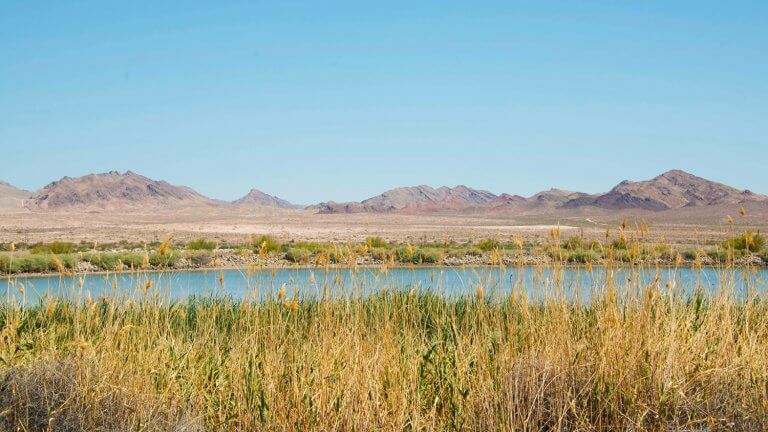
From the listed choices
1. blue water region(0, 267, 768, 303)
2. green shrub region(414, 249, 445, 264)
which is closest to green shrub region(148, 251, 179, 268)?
blue water region(0, 267, 768, 303)

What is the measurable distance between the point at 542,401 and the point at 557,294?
110 centimetres

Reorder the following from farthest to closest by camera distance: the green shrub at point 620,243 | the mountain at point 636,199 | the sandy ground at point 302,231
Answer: the mountain at point 636,199
the sandy ground at point 302,231
the green shrub at point 620,243

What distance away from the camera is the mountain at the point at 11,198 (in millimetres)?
161625

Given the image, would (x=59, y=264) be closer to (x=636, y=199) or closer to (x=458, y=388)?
(x=458, y=388)

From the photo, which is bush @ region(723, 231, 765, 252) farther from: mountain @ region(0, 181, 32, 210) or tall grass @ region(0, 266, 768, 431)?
mountain @ region(0, 181, 32, 210)

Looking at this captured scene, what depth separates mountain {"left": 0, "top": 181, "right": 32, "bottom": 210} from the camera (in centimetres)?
16162

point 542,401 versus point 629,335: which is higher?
point 629,335

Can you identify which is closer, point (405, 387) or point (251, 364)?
point (405, 387)

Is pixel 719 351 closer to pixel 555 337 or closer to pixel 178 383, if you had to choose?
pixel 555 337

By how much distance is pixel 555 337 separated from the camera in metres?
4.98


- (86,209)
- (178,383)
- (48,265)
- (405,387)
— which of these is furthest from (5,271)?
(86,209)

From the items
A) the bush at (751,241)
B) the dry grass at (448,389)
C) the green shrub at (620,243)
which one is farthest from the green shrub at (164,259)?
the bush at (751,241)

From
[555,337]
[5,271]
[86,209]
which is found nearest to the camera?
[555,337]

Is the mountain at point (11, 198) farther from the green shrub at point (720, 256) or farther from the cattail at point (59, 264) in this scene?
the cattail at point (59, 264)
